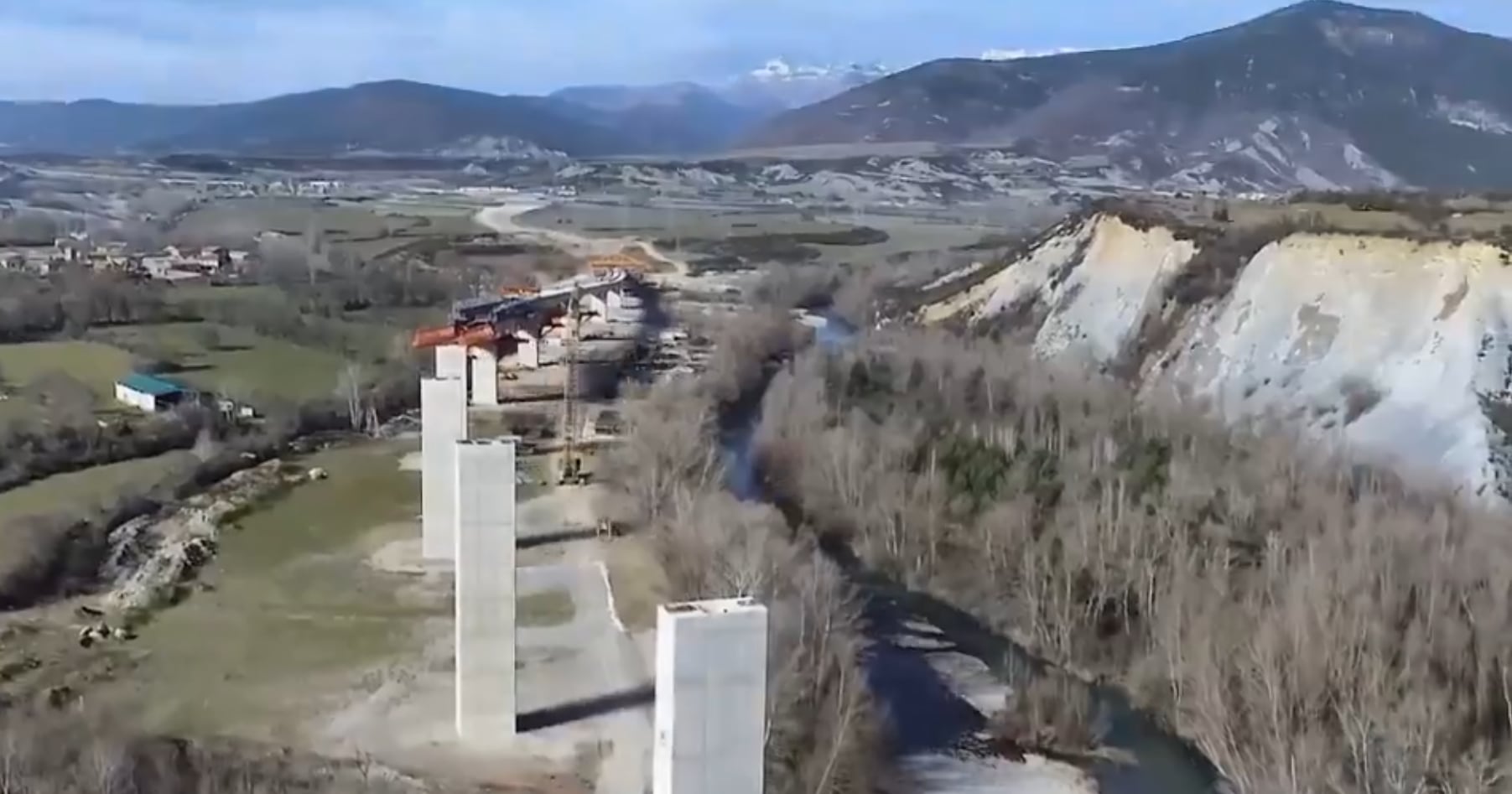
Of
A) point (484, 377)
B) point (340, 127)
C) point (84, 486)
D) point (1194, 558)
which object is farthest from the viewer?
point (340, 127)

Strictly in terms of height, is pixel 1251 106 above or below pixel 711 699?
above

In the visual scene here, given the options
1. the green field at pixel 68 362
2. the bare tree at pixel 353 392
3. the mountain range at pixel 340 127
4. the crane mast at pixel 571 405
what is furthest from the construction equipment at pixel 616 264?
the mountain range at pixel 340 127

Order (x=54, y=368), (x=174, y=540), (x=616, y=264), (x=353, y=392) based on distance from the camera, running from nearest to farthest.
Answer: (x=174, y=540), (x=353, y=392), (x=54, y=368), (x=616, y=264)

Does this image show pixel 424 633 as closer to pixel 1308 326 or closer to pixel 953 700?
pixel 953 700

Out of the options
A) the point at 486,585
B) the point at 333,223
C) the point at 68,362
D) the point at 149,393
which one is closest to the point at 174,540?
the point at 486,585

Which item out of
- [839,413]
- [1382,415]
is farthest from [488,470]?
[1382,415]

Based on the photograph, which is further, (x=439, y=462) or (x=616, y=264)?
(x=616, y=264)

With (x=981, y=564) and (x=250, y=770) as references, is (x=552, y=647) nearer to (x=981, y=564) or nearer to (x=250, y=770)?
(x=250, y=770)

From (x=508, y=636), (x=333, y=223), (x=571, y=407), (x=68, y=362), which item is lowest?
(x=68, y=362)

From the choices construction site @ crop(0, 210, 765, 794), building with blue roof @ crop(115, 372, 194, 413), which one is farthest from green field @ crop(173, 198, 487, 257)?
construction site @ crop(0, 210, 765, 794)
